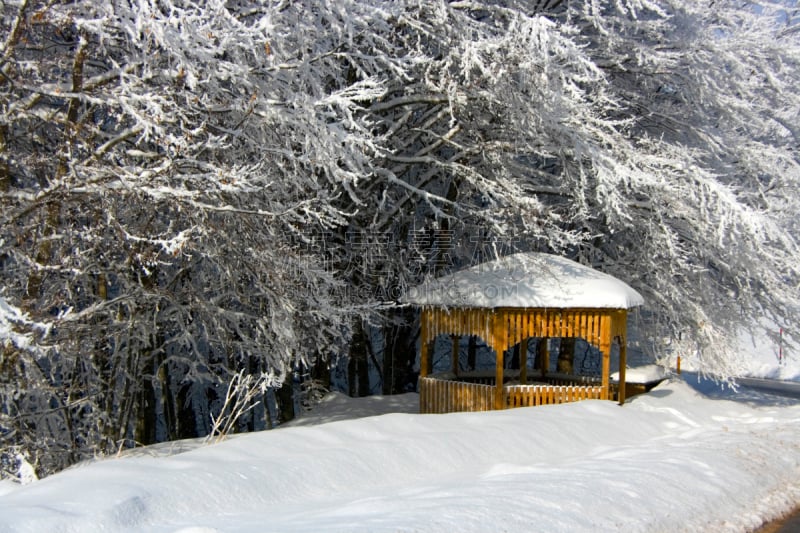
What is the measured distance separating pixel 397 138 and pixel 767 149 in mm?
7088

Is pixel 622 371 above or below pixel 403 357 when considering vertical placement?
above

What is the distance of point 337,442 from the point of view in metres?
6.99

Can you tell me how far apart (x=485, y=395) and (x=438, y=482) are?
5.83 m

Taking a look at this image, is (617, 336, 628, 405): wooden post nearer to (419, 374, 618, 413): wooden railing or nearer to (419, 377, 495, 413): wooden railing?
(419, 374, 618, 413): wooden railing

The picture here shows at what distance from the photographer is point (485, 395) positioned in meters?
12.0

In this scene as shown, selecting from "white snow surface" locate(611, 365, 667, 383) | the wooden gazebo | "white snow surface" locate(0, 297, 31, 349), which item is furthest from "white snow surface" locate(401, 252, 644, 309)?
"white snow surface" locate(0, 297, 31, 349)

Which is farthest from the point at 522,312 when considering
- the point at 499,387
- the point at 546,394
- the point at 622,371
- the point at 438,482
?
the point at 438,482

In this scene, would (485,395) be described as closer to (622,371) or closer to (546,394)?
(546,394)

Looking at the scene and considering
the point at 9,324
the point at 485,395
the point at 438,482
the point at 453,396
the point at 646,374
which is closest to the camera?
the point at 9,324

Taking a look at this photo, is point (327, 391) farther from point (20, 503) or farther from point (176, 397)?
point (20, 503)

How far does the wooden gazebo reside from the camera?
11.4 metres

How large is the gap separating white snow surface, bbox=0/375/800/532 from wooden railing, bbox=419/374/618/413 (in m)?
1.97

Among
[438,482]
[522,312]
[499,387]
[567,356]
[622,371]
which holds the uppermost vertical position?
[522,312]

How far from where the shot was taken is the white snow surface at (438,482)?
15.7ft
